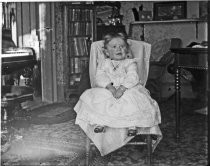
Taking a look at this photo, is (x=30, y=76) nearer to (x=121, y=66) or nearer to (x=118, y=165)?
(x=121, y=66)

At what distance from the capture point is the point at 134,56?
2.27 metres

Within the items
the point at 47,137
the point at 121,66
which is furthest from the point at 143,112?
the point at 47,137

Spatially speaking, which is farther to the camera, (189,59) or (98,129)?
(189,59)

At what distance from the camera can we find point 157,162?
2010 millimetres

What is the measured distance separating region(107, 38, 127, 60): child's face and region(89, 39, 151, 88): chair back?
11 cm

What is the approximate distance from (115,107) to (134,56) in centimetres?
47

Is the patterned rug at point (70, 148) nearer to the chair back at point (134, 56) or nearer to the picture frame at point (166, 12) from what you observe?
the chair back at point (134, 56)

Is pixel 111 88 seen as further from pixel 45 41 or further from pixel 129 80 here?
pixel 45 41

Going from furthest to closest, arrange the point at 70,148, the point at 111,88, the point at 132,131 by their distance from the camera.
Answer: the point at 70,148 < the point at 111,88 < the point at 132,131

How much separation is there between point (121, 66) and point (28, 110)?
2.24 ft

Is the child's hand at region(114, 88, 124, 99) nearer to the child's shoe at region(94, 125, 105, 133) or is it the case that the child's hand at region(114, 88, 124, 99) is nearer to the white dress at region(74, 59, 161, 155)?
the white dress at region(74, 59, 161, 155)

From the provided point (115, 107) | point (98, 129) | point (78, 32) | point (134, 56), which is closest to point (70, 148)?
point (98, 129)

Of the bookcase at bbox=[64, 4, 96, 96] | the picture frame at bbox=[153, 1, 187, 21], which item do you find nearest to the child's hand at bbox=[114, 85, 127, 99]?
the bookcase at bbox=[64, 4, 96, 96]

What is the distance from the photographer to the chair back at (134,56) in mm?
2246
